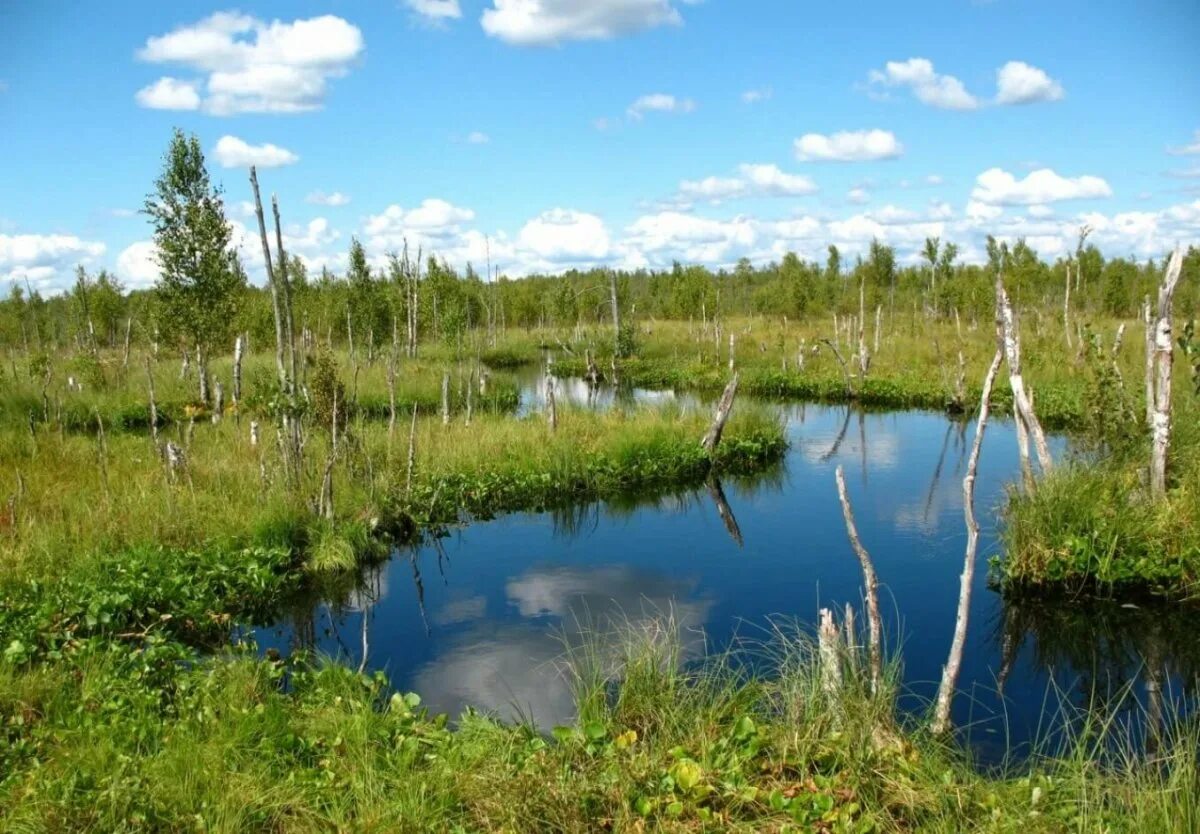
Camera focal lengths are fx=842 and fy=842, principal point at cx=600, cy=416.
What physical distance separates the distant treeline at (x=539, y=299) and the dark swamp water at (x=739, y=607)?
1447 cm

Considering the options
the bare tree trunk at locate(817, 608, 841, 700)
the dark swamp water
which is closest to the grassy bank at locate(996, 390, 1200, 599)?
the dark swamp water

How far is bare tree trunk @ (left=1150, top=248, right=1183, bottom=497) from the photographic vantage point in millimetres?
9586

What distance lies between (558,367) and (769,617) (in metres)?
Result: 27.9

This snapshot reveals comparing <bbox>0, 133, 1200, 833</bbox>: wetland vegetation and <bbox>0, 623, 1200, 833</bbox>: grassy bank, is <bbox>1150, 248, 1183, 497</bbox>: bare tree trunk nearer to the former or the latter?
<bbox>0, 133, 1200, 833</bbox>: wetland vegetation

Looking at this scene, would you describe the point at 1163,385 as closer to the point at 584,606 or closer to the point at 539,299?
the point at 584,606

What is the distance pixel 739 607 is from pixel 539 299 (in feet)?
180

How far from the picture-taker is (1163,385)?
970 cm

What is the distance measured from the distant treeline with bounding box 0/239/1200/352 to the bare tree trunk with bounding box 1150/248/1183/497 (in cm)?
1943

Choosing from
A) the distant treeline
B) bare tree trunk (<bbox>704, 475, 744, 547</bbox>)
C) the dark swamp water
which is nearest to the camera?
the dark swamp water

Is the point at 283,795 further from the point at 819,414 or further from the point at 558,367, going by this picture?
the point at 558,367

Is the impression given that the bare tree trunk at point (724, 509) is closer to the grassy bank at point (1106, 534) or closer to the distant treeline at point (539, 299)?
the grassy bank at point (1106, 534)

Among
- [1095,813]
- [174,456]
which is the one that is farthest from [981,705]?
[174,456]

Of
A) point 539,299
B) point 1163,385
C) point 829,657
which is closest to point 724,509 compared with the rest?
point 1163,385

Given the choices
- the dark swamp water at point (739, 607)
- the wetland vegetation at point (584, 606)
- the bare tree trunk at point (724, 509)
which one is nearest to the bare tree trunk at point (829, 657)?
the wetland vegetation at point (584, 606)
